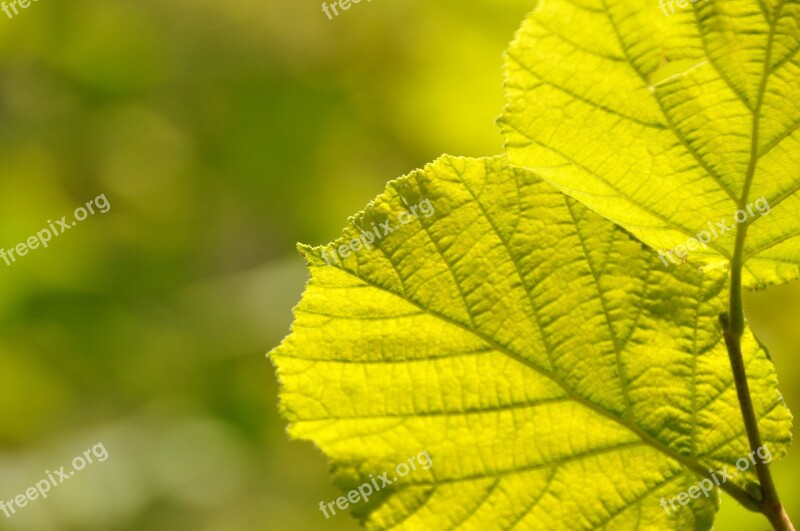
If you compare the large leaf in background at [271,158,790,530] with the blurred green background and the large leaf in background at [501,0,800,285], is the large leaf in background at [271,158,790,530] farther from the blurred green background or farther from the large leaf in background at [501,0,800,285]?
the blurred green background

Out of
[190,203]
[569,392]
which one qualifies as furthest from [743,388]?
[190,203]

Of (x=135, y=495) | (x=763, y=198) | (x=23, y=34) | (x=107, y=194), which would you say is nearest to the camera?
(x=763, y=198)

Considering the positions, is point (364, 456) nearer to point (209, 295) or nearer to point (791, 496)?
point (791, 496)

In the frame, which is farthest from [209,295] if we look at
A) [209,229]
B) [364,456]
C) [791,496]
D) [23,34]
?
[364,456]

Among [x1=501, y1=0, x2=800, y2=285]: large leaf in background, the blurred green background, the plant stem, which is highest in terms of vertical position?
the blurred green background

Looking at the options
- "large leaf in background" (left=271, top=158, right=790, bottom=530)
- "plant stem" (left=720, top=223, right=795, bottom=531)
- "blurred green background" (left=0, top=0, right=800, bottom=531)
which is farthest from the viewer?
"blurred green background" (left=0, top=0, right=800, bottom=531)

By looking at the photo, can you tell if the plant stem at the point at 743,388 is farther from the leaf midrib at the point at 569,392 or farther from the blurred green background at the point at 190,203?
the blurred green background at the point at 190,203

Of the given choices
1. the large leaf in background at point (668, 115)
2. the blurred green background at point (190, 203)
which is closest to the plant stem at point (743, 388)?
the large leaf in background at point (668, 115)

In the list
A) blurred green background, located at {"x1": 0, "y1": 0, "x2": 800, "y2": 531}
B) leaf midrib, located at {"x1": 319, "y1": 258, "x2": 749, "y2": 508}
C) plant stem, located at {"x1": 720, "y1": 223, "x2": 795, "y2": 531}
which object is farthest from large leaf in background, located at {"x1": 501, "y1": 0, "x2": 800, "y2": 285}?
blurred green background, located at {"x1": 0, "y1": 0, "x2": 800, "y2": 531}
